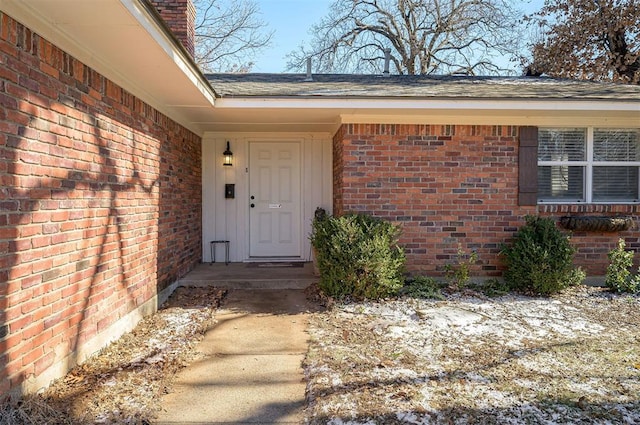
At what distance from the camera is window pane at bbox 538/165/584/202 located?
20.2 feet

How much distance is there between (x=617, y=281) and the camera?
18.4ft

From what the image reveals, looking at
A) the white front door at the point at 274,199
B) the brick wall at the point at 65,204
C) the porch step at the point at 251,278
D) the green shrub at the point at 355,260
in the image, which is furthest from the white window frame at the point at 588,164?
the brick wall at the point at 65,204

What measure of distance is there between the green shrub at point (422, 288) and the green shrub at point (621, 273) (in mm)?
2240

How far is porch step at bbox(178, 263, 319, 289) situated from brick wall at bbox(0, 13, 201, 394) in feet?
3.51

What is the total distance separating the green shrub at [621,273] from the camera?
5.59m

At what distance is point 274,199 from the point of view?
25.0 ft

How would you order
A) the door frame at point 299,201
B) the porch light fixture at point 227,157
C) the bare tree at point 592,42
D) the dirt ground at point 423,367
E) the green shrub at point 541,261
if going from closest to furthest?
the dirt ground at point 423,367, the green shrub at point 541,261, the porch light fixture at point 227,157, the door frame at point 299,201, the bare tree at point 592,42

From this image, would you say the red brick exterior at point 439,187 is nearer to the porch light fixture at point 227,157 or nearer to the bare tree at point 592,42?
the porch light fixture at point 227,157

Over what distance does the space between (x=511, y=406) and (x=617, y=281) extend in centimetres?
394

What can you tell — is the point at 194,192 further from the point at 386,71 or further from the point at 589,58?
the point at 589,58

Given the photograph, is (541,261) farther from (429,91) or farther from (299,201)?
(299,201)

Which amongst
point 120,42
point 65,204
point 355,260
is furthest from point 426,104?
point 65,204

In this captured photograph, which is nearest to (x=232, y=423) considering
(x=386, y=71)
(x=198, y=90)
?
(x=198, y=90)

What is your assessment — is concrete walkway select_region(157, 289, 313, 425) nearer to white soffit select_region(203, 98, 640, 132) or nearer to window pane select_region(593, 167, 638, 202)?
white soffit select_region(203, 98, 640, 132)
